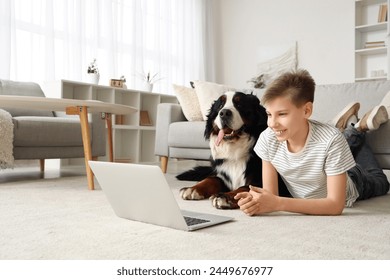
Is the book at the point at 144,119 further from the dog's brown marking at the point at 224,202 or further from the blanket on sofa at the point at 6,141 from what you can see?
the dog's brown marking at the point at 224,202

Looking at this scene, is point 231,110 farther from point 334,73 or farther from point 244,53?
point 244,53

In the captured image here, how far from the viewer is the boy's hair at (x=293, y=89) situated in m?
1.31

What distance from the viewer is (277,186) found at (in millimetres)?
1527

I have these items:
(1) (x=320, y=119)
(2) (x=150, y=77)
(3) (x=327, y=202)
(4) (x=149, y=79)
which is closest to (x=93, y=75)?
(4) (x=149, y=79)

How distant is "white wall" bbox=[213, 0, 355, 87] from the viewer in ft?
18.1

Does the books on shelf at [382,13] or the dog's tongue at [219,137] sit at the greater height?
the books on shelf at [382,13]

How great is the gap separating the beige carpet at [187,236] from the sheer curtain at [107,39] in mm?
2650

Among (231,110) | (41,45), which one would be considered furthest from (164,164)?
(41,45)

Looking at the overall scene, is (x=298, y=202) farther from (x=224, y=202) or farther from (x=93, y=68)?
(x=93, y=68)

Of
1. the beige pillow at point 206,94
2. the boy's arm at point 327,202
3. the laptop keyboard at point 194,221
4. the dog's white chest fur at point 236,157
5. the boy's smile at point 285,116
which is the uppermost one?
the beige pillow at point 206,94

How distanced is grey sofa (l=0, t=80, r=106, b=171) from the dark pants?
1.87 meters

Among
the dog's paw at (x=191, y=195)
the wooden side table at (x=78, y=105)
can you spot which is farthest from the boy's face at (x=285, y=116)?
the wooden side table at (x=78, y=105)

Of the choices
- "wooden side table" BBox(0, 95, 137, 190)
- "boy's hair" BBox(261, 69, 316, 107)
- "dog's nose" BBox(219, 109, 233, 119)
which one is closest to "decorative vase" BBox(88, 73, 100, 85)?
"wooden side table" BBox(0, 95, 137, 190)
